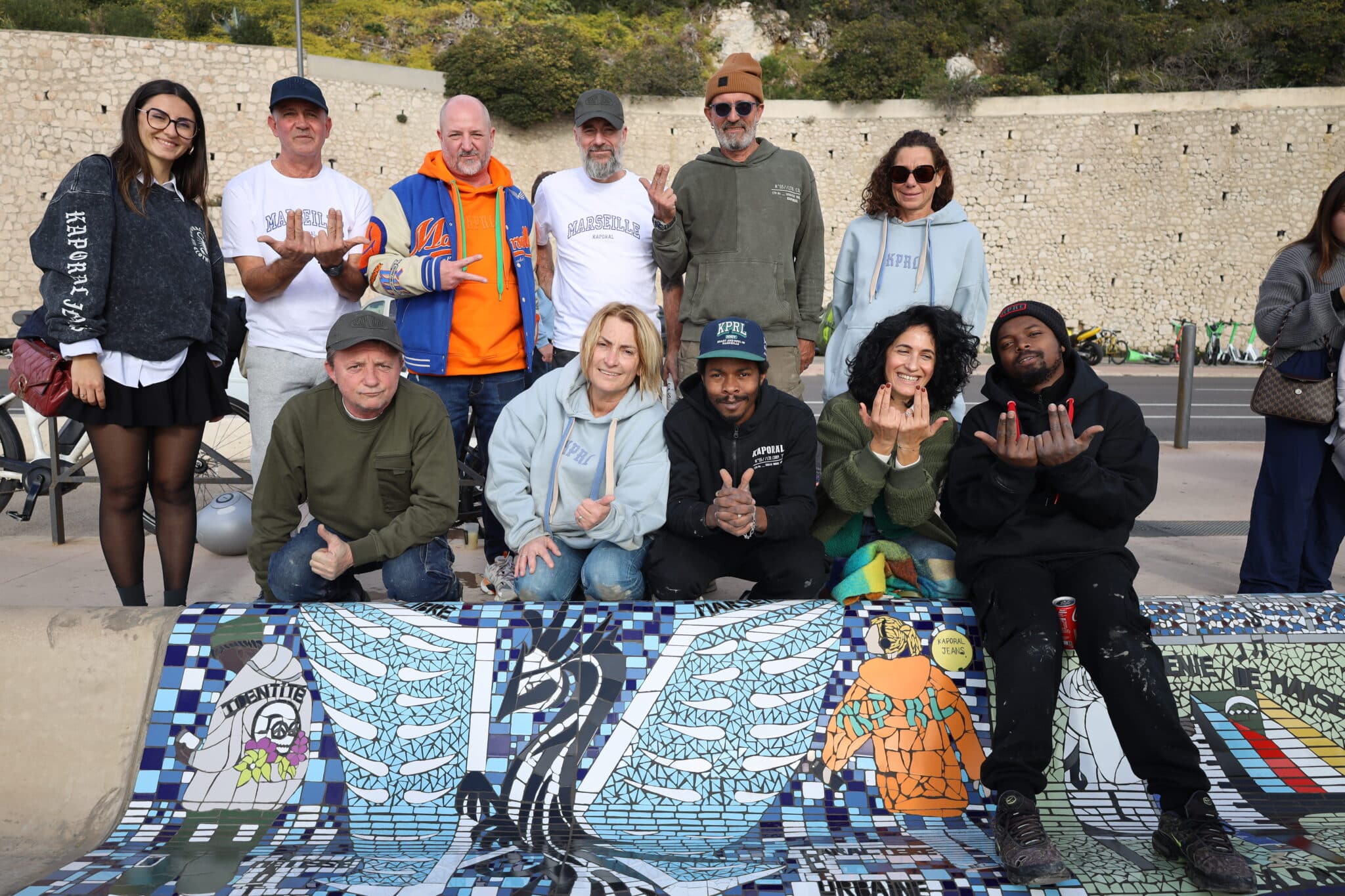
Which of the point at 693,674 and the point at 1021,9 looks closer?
the point at 693,674

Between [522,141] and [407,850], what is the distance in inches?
1114

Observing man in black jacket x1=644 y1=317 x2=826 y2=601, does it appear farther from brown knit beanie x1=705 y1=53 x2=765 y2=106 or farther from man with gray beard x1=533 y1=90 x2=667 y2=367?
brown knit beanie x1=705 y1=53 x2=765 y2=106

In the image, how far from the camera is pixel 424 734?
7.69ft

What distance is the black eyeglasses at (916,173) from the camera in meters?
3.61

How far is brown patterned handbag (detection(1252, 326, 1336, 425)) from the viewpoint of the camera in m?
3.37

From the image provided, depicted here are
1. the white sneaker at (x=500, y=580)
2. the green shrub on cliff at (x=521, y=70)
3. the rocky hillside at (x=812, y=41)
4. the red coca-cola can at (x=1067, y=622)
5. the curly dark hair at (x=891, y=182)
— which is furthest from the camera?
the rocky hillside at (x=812, y=41)

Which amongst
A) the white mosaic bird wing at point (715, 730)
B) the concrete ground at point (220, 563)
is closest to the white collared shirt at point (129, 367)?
the concrete ground at point (220, 563)

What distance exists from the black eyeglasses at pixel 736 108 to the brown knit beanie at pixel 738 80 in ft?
0.11

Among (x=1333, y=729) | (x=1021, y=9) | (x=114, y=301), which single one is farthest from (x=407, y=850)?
(x=1021, y=9)

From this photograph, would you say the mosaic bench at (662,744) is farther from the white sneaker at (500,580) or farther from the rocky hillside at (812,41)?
the rocky hillside at (812,41)

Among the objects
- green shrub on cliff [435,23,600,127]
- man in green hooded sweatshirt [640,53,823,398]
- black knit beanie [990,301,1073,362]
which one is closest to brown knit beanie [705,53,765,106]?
man in green hooded sweatshirt [640,53,823,398]

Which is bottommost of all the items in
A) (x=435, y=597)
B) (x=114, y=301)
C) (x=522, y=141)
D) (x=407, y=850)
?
(x=407, y=850)

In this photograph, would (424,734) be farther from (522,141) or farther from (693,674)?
(522,141)

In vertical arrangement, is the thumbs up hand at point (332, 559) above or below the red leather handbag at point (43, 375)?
below
